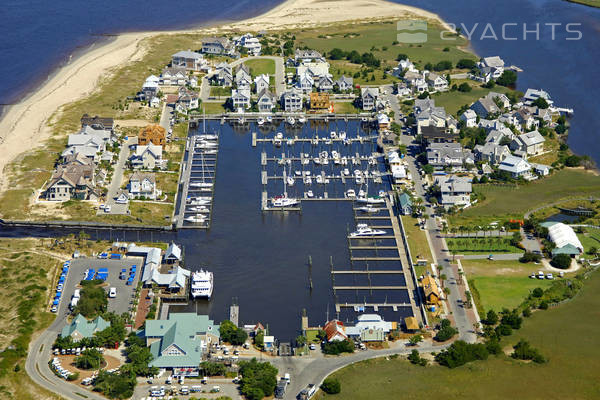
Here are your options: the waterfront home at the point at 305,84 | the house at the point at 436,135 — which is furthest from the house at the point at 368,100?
→ the house at the point at 436,135

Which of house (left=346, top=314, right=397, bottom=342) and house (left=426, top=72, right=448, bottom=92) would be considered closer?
house (left=346, top=314, right=397, bottom=342)

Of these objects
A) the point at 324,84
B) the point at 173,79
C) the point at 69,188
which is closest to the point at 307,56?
the point at 324,84

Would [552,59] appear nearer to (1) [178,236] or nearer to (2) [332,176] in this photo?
(2) [332,176]

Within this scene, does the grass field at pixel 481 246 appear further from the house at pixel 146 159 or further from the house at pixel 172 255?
the house at pixel 146 159

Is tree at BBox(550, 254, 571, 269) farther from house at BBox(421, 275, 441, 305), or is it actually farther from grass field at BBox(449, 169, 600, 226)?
house at BBox(421, 275, 441, 305)

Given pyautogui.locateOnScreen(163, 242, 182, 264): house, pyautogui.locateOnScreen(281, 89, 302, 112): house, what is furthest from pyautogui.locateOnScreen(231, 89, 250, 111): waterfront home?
pyautogui.locateOnScreen(163, 242, 182, 264): house

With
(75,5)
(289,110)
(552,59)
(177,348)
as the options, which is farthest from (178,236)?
(75,5)

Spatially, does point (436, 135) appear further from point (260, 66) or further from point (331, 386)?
point (331, 386)
